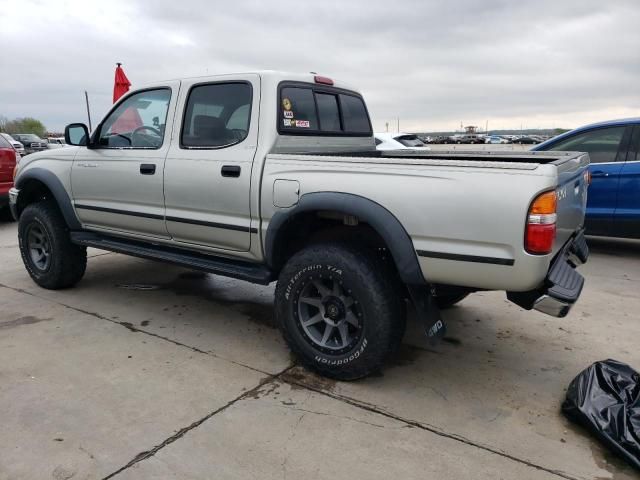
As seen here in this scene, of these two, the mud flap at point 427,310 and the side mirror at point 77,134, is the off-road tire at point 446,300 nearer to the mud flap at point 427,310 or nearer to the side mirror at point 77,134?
the mud flap at point 427,310

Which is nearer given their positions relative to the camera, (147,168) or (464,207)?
(464,207)

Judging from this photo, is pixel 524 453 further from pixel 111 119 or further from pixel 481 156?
pixel 111 119

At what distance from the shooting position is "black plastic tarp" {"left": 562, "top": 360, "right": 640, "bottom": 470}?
2.44 meters

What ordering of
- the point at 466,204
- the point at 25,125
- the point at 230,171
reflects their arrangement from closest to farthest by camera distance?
1. the point at 466,204
2. the point at 230,171
3. the point at 25,125

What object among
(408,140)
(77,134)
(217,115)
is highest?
(217,115)

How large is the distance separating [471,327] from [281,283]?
176 centimetres

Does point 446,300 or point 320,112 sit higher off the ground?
point 320,112

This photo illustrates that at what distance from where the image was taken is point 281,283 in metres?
3.29

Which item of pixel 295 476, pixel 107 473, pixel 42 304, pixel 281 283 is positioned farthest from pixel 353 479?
pixel 42 304

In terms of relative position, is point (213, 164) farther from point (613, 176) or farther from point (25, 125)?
point (25, 125)

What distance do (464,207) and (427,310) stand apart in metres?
0.69

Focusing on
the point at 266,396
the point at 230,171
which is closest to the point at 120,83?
the point at 230,171

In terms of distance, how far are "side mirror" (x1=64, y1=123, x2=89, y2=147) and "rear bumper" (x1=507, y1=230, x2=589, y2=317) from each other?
12.4ft

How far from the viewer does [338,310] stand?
3152mm
